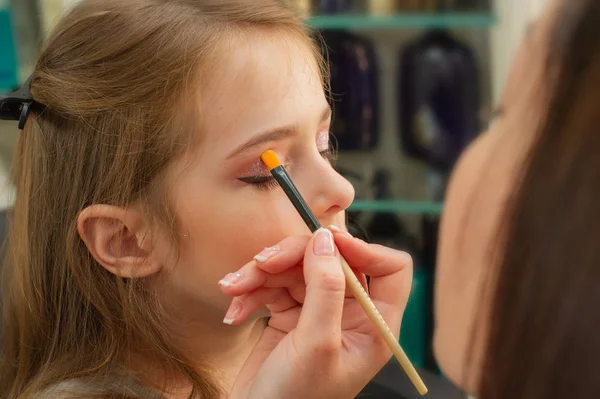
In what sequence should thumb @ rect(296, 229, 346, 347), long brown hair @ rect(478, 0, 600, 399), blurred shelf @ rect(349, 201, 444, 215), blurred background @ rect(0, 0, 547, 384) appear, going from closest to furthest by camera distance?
long brown hair @ rect(478, 0, 600, 399) < thumb @ rect(296, 229, 346, 347) < blurred background @ rect(0, 0, 547, 384) < blurred shelf @ rect(349, 201, 444, 215)

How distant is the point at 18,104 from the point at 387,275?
54cm

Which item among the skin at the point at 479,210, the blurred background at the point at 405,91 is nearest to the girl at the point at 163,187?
the skin at the point at 479,210

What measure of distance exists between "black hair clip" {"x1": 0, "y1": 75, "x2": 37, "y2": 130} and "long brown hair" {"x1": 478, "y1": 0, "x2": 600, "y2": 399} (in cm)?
70

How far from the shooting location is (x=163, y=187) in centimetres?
94

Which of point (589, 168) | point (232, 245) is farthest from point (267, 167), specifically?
point (589, 168)

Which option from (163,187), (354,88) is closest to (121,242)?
(163,187)

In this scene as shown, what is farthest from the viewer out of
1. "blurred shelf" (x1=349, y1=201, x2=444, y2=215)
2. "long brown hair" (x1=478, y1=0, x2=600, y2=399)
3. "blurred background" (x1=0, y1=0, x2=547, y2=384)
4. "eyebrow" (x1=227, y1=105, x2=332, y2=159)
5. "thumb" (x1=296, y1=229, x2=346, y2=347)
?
"blurred shelf" (x1=349, y1=201, x2=444, y2=215)

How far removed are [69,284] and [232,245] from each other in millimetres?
238

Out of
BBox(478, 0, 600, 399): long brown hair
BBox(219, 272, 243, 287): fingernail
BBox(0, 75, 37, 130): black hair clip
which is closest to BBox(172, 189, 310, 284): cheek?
BBox(219, 272, 243, 287): fingernail

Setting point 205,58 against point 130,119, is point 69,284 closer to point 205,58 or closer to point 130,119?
point 130,119

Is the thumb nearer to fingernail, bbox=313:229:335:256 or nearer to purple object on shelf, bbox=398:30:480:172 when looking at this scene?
fingernail, bbox=313:229:335:256

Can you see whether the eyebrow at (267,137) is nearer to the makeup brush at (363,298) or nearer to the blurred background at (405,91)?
the makeup brush at (363,298)

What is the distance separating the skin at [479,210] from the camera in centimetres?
52

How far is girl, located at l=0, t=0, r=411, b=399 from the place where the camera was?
92cm
